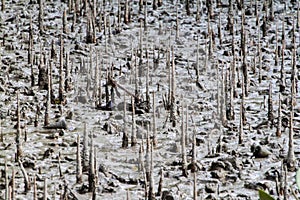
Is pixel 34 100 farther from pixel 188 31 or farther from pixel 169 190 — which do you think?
pixel 188 31

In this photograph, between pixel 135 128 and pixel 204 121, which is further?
pixel 204 121

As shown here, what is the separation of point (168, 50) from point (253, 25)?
2.14 metres

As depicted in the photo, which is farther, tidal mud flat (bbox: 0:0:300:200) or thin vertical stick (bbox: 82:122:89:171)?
thin vertical stick (bbox: 82:122:89:171)

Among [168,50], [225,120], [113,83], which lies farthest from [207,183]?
[168,50]

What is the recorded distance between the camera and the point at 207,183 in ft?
14.9

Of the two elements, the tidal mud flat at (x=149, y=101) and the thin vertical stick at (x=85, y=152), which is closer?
the tidal mud flat at (x=149, y=101)

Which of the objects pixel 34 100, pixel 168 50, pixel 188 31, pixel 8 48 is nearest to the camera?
pixel 34 100

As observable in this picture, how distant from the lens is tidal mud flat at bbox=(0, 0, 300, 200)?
461 cm

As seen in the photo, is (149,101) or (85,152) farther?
(149,101)

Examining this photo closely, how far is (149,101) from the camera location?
6238 millimetres

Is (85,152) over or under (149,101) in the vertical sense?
under

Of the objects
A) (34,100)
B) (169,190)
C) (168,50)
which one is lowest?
(169,190)

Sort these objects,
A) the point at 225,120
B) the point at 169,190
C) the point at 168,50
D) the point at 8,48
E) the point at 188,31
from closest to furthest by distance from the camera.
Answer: the point at 169,190 < the point at 225,120 < the point at 168,50 < the point at 8,48 < the point at 188,31

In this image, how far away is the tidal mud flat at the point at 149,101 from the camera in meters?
4.61
